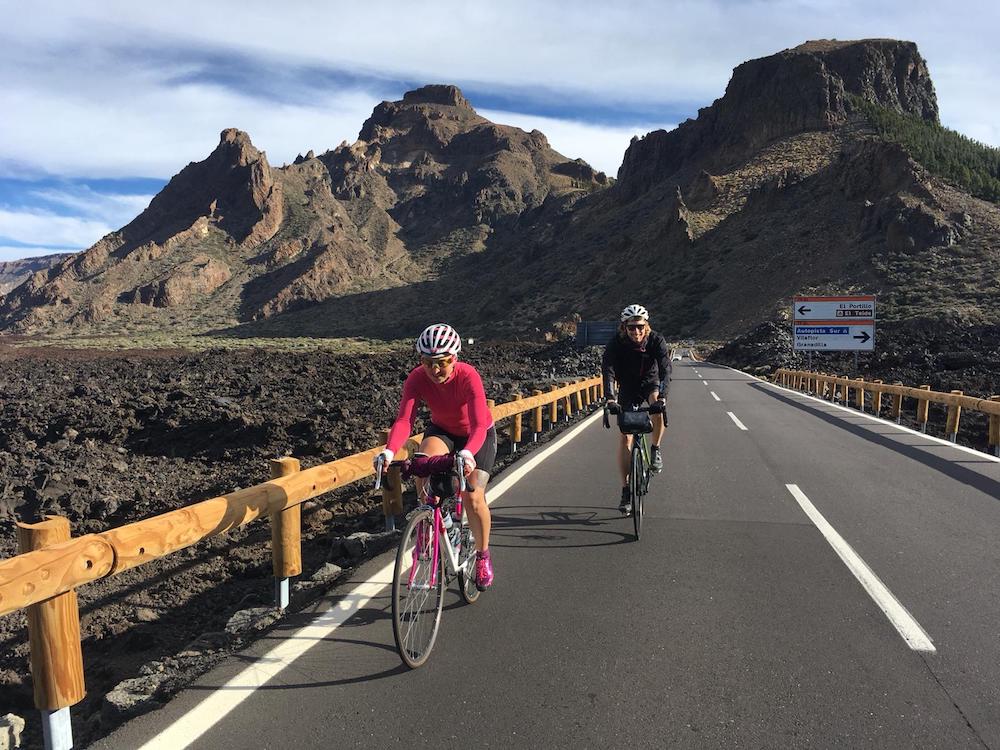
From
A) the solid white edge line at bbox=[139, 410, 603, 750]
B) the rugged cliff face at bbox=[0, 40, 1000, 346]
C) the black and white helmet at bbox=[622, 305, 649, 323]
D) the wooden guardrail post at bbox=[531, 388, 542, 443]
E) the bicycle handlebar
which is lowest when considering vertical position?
the wooden guardrail post at bbox=[531, 388, 542, 443]

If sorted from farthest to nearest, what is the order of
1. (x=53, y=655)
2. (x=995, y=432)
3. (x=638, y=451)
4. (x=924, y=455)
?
(x=995, y=432), (x=924, y=455), (x=638, y=451), (x=53, y=655)

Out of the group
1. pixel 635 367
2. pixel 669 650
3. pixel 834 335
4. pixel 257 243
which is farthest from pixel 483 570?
pixel 257 243

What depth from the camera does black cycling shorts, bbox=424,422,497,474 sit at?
4520 millimetres

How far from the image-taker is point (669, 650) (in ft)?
12.6

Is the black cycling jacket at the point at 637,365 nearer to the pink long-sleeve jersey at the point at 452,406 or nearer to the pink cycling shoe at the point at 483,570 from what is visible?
the pink long-sleeve jersey at the point at 452,406

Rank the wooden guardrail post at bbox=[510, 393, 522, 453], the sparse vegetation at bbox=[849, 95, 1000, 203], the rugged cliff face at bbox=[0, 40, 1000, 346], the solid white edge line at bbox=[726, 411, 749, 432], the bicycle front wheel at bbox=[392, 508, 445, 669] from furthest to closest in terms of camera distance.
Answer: the sparse vegetation at bbox=[849, 95, 1000, 203], the rugged cliff face at bbox=[0, 40, 1000, 346], the solid white edge line at bbox=[726, 411, 749, 432], the wooden guardrail post at bbox=[510, 393, 522, 453], the bicycle front wheel at bbox=[392, 508, 445, 669]

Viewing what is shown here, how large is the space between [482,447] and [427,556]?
869 mm

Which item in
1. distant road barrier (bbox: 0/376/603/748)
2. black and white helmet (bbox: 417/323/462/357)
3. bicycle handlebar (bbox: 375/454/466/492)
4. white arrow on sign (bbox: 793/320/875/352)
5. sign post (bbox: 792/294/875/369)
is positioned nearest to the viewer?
distant road barrier (bbox: 0/376/603/748)

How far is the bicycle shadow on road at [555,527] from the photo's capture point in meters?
5.96

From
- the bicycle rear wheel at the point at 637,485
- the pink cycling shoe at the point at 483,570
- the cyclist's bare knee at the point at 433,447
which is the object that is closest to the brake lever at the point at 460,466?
the cyclist's bare knee at the point at 433,447

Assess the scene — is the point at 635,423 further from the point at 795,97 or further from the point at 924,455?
the point at 795,97

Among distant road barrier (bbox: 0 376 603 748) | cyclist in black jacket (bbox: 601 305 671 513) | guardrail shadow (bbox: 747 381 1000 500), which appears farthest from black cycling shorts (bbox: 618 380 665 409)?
Result: guardrail shadow (bbox: 747 381 1000 500)

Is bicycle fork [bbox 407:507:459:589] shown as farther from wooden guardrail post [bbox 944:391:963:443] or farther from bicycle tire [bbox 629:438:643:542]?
wooden guardrail post [bbox 944:391:963:443]

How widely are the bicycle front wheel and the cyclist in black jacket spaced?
3.16m
